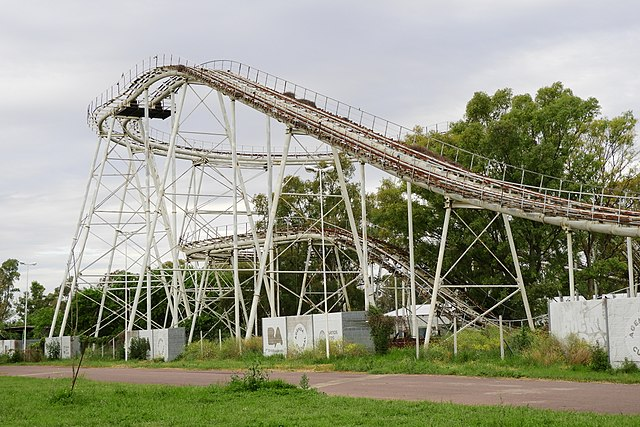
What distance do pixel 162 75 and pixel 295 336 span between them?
A: 1695 cm

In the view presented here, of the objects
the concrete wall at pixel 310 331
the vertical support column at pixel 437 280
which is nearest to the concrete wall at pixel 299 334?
the concrete wall at pixel 310 331

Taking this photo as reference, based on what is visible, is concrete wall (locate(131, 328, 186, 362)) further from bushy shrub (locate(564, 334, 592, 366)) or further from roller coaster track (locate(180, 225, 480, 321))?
bushy shrub (locate(564, 334, 592, 366))

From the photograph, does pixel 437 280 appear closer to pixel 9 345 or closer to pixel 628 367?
pixel 628 367

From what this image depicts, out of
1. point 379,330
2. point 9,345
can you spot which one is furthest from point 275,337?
point 9,345

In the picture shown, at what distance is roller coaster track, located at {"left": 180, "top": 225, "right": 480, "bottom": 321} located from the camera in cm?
3912

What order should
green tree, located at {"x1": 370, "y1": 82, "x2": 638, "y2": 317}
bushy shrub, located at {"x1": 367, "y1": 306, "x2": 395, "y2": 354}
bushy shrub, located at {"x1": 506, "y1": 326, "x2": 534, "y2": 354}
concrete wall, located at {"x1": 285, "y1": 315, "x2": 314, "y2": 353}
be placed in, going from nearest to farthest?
bushy shrub, located at {"x1": 506, "y1": 326, "x2": 534, "y2": 354} → bushy shrub, located at {"x1": 367, "y1": 306, "x2": 395, "y2": 354} → concrete wall, located at {"x1": 285, "y1": 315, "x2": 314, "y2": 353} → green tree, located at {"x1": 370, "y1": 82, "x2": 638, "y2": 317}

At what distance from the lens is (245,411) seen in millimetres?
15320

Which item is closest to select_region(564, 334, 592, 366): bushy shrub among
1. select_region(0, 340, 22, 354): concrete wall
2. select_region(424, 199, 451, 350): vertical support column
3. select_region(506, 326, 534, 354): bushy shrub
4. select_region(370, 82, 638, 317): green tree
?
select_region(506, 326, 534, 354): bushy shrub

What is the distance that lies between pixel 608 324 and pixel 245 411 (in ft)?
38.6

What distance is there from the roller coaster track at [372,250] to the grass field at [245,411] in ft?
64.2

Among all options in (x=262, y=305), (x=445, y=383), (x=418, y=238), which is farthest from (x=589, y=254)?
(x=262, y=305)

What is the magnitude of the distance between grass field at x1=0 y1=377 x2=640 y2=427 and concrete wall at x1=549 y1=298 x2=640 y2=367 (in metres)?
8.56

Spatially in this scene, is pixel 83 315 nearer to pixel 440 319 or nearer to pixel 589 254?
pixel 440 319

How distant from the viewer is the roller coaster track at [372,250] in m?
39.1
